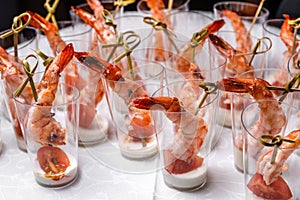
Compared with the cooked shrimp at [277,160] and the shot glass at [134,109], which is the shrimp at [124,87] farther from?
the cooked shrimp at [277,160]

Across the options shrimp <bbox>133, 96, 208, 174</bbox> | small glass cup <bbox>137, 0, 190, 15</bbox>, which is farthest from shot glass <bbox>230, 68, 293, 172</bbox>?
small glass cup <bbox>137, 0, 190, 15</bbox>

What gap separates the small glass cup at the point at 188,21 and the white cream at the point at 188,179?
71 centimetres

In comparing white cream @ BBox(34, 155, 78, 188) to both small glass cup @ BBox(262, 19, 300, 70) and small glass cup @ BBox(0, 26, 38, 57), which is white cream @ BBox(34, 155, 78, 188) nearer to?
small glass cup @ BBox(0, 26, 38, 57)

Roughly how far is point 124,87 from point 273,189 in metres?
0.39

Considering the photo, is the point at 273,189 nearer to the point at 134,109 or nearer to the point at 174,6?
the point at 134,109

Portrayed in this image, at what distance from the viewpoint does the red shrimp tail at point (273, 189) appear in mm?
1079

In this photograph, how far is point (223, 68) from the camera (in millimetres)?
1334

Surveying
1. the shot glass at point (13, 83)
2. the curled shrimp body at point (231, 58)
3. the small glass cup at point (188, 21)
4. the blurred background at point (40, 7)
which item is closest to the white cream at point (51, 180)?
the shot glass at point (13, 83)

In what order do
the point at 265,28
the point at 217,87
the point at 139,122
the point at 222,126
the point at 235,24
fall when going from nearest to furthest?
the point at 217,87, the point at 139,122, the point at 222,126, the point at 265,28, the point at 235,24

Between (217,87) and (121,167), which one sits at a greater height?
(217,87)

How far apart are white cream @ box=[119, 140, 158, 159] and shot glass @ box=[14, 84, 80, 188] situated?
0.42 feet

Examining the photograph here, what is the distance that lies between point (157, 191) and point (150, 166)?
0.32 feet

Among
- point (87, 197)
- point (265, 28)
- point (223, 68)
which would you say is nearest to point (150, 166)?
point (87, 197)

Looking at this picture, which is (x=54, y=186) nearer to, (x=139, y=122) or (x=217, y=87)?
(x=139, y=122)
